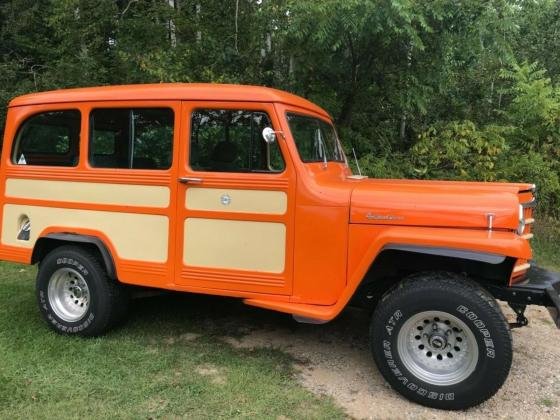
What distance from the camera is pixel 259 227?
4.02 meters

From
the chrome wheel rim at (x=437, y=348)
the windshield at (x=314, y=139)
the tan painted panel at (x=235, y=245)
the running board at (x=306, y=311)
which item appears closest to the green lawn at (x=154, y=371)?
the running board at (x=306, y=311)

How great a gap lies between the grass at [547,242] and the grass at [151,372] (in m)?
4.33

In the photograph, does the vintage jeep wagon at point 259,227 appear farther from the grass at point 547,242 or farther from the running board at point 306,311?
the grass at point 547,242

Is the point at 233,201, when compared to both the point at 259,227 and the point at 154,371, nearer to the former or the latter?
the point at 259,227

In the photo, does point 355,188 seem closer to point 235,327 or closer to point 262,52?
point 235,327

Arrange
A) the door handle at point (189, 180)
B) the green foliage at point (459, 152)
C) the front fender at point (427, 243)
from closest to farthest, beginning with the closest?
the front fender at point (427, 243) < the door handle at point (189, 180) < the green foliage at point (459, 152)

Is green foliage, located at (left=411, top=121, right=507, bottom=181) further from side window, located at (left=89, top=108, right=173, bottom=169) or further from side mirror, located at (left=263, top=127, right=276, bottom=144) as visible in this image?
side window, located at (left=89, top=108, right=173, bottom=169)

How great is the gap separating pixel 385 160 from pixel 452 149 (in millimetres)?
1053

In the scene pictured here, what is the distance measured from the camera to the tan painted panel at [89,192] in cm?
430

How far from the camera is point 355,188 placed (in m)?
3.87

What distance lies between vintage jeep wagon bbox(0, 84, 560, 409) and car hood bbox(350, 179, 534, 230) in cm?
1

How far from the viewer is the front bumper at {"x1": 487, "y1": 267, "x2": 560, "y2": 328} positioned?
352 centimetres

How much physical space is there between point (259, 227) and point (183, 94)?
123cm

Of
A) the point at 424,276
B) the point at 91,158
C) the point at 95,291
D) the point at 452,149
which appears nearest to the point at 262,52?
the point at 452,149
